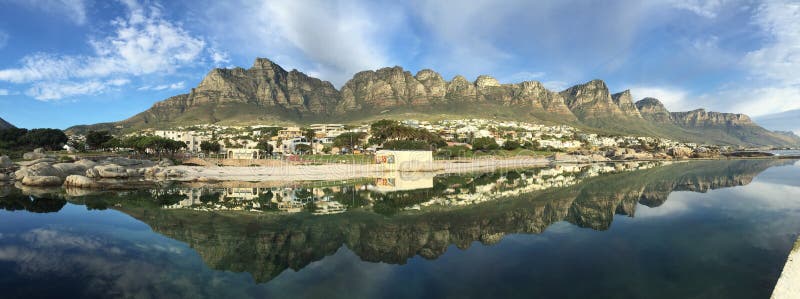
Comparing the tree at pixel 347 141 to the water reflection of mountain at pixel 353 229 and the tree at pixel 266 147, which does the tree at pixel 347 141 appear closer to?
the tree at pixel 266 147

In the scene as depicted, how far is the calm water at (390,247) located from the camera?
988cm

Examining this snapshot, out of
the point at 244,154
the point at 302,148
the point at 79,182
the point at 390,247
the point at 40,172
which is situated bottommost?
the point at 390,247

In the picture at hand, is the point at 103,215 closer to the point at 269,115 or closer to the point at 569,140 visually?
the point at 569,140

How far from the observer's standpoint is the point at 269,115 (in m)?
190

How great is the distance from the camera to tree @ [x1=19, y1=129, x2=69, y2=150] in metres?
62.3

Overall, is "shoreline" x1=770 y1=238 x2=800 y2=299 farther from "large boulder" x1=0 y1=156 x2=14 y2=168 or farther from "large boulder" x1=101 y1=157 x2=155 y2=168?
"large boulder" x1=0 y1=156 x2=14 y2=168

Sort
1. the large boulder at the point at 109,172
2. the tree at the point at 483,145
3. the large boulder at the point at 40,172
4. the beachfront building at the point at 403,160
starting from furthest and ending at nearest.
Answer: the tree at the point at 483,145 → the beachfront building at the point at 403,160 → the large boulder at the point at 109,172 → the large boulder at the point at 40,172

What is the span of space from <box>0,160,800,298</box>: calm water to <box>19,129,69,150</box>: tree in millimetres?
50817

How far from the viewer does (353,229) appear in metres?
16.6

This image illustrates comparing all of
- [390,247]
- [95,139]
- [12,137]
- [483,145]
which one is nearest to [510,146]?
[483,145]

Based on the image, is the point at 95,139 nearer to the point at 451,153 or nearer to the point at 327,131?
the point at 327,131

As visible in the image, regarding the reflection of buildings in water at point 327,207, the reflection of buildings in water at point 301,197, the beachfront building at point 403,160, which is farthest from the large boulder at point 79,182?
the beachfront building at point 403,160

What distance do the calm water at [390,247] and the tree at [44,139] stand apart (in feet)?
167

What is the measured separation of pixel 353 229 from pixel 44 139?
76.5 metres
